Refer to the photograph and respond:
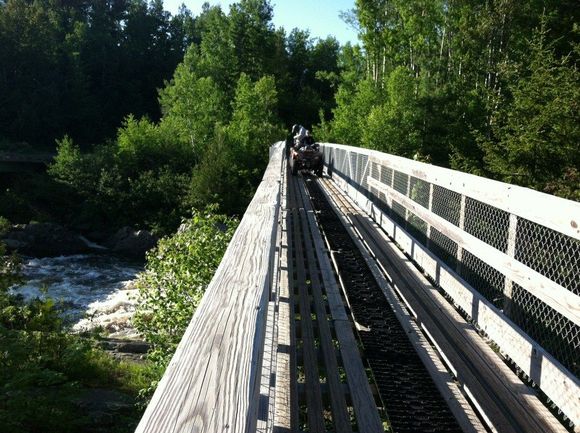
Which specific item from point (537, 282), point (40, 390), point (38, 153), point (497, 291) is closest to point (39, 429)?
point (40, 390)

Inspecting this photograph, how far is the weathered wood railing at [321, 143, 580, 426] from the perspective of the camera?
3.63m

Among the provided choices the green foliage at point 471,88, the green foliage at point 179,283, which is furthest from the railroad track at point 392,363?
the green foliage at point 471,88

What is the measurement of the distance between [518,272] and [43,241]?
108 ft

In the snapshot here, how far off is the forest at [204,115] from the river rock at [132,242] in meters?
1.40

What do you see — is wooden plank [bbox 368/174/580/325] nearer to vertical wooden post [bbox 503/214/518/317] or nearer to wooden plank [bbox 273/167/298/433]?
vertical wooden post [bbox 503/214/518/317]

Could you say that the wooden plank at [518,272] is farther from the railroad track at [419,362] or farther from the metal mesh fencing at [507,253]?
the railroad track at [419,362]

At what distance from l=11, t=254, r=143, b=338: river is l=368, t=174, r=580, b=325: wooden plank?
12.3 m

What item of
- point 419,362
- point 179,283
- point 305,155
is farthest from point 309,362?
point 305,155

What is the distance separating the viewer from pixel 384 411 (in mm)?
3719

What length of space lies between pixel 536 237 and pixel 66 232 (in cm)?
3425

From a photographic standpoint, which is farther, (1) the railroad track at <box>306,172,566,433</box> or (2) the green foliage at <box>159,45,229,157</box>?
(2) the green foliage at <box>159,45,229,157</box>

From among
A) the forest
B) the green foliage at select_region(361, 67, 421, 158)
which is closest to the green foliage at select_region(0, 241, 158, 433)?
the forest

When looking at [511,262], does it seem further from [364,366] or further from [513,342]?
[364,366]

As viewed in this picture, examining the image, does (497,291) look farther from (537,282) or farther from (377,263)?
(377,263)
